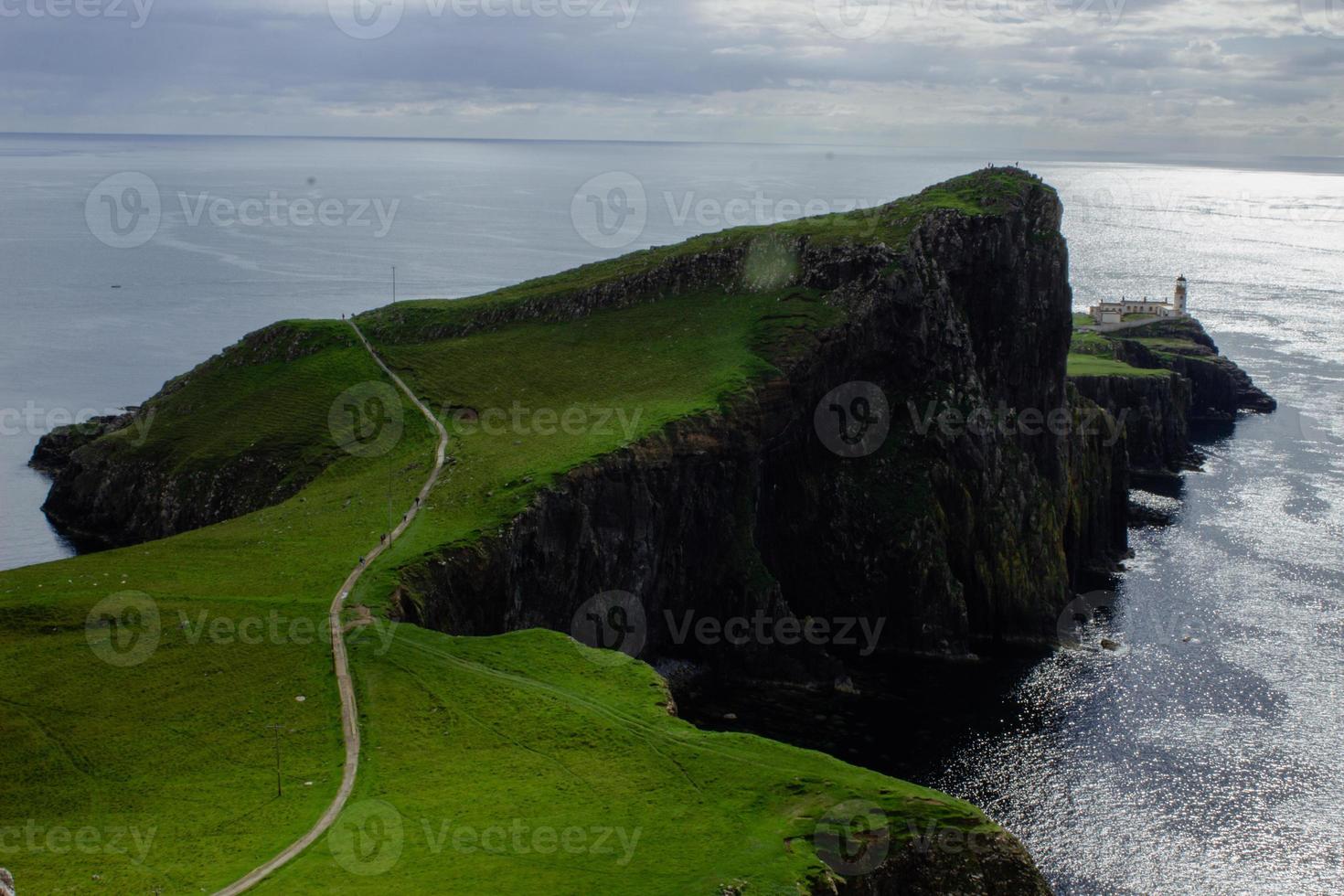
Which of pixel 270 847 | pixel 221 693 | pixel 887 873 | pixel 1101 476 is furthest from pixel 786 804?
pixel 1101 476

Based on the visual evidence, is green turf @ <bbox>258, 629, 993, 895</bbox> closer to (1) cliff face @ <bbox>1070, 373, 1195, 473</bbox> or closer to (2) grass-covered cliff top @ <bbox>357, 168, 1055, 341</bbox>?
(2) grass-covered cliff top @ <bbox>357, 168, 1055, 341</bbox>

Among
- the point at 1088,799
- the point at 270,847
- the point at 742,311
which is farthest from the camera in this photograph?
the point at 742,311

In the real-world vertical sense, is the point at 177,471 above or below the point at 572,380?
below

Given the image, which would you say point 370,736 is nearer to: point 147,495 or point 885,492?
point 885,492

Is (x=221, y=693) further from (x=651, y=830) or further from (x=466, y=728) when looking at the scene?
(x=651, y=830)

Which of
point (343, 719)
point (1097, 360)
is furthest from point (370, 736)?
point (1097, 360)

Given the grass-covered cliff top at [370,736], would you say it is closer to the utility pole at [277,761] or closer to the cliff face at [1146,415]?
the utility pole at [277,761]

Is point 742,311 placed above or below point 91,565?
above
